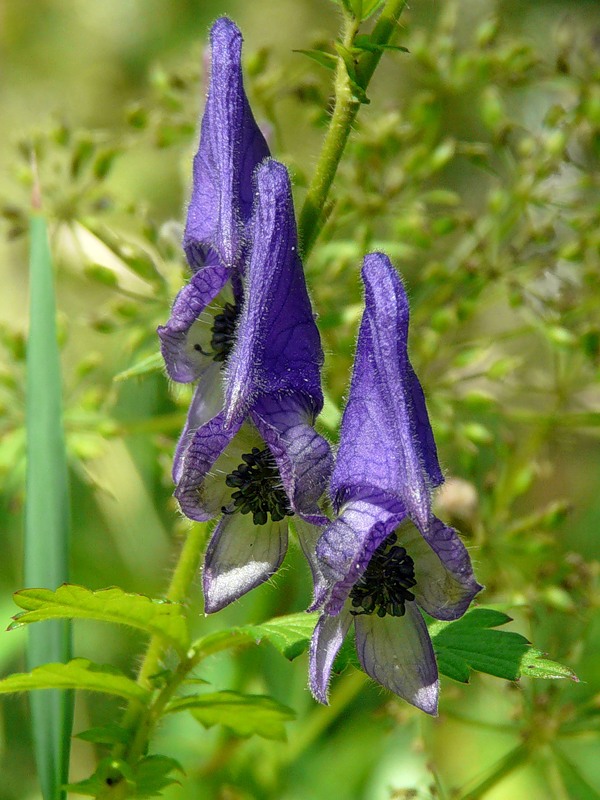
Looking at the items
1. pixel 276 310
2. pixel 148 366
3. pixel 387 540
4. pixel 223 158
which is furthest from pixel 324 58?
pixel 387 540

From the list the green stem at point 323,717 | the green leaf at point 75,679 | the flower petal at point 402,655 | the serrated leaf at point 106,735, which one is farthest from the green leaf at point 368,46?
the green stem at point 323,717

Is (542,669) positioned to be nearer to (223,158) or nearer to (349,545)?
(349,545)

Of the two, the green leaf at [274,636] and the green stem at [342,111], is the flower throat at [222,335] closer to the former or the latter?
the green stem at [342,111]

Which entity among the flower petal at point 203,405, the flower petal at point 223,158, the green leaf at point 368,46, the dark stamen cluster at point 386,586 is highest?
the green leaf at point 368,46

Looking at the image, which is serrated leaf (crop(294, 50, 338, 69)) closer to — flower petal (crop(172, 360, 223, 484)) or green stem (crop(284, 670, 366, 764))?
A: flower petal (crop(172, 360, 223, 484))

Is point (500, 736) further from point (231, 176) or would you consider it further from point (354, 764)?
point (231, 176)

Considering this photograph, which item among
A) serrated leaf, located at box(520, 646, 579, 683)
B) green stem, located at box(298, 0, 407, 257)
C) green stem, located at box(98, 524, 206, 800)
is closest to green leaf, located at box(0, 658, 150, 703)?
green stem, located at box(98, 524, 206, 800)

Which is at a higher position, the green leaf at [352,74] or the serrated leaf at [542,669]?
the green leaf at [352,74]
